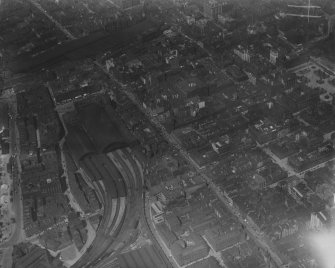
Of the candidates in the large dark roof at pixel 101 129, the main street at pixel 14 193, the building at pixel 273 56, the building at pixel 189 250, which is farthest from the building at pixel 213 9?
the building at pixel 189 250

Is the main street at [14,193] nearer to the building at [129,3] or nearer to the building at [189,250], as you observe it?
the building at [189,250]

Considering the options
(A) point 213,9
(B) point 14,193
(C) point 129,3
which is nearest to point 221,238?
(B) point 14,193

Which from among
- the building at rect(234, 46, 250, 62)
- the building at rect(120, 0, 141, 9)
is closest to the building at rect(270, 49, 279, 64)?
the building at rect(234, 46, 250, 62)

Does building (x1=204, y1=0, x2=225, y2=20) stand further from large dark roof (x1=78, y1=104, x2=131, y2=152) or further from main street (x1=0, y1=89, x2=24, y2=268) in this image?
main street (x1=0, y1=89, x2=24, y2=268)

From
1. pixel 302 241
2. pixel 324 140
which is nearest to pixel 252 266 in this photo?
pixel 302 241

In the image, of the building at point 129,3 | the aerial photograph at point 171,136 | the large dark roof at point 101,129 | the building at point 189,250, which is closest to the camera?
the building at point 189,250

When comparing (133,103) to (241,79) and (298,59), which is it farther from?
(298,59)
